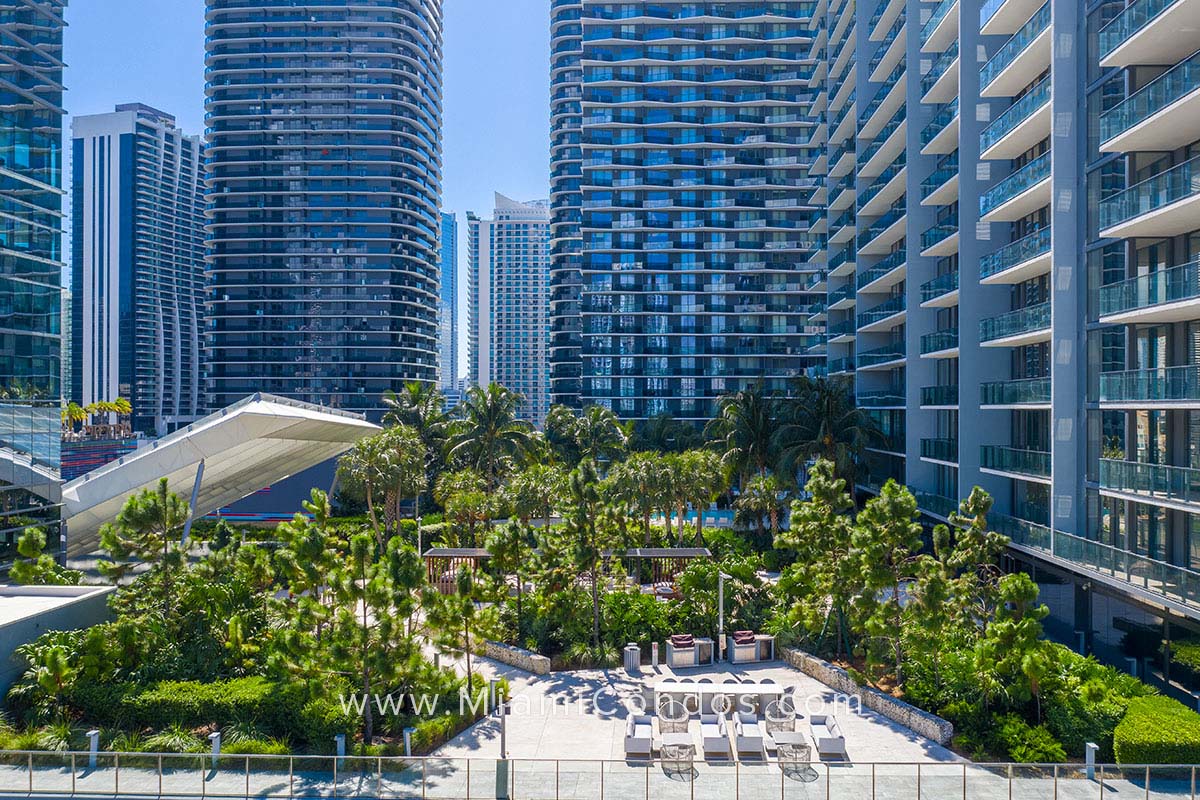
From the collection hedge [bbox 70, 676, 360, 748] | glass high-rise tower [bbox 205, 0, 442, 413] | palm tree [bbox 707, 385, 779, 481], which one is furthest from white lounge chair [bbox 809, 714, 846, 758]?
glass high-rise tower [bbox 205, 0, 442, 413]

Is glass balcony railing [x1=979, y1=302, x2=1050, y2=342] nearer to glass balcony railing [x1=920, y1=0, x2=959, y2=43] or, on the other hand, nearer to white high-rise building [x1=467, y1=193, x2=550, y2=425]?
glass balcony railing [x1=920, y1=0, x2=959, y2=43]

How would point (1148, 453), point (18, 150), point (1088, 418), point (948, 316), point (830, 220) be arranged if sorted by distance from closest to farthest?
point (1148, 453) → point (1088, 418) → point (18, 150) → point (948, 316) → point (830, 220)

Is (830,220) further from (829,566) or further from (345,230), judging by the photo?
(345,230)

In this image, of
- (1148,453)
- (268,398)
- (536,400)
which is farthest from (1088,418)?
(536,400)

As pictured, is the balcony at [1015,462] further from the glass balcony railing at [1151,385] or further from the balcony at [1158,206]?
the balcony at [1158,206]

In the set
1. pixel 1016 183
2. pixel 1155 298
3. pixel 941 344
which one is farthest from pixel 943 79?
pixel 1155 298

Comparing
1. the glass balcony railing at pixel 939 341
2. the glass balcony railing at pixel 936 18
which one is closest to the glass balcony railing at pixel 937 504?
the glass balcony railing at pixel 939 341
